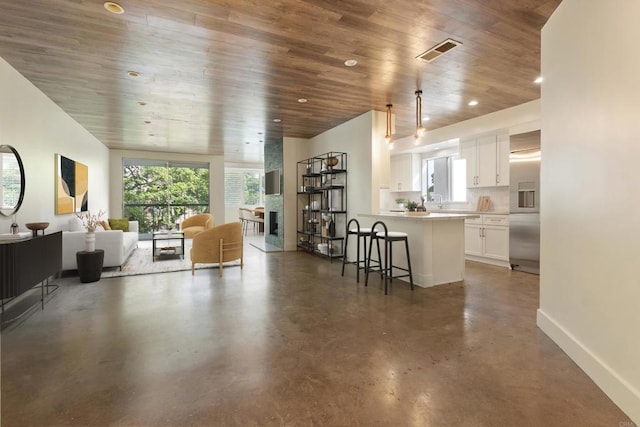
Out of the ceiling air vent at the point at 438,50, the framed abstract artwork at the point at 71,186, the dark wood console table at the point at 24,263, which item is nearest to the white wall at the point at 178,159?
the framed abstract artwork at the point at 71,186

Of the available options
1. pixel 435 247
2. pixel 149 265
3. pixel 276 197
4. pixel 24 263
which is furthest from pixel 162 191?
pixel 435 247

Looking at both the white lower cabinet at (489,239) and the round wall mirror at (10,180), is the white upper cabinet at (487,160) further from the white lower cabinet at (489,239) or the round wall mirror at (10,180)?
the round wall mirror at (10,180)

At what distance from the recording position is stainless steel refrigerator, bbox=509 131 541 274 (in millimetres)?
4645

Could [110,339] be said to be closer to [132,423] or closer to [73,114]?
[132,423]

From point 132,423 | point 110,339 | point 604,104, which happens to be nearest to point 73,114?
point 110,339

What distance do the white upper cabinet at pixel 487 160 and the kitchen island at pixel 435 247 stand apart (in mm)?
1806

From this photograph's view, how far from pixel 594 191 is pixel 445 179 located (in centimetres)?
504

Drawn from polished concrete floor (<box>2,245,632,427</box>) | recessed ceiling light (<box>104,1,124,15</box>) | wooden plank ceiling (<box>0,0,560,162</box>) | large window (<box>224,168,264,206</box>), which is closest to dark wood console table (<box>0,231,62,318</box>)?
polished concrete floor (<box>2,245,632,427</box>)

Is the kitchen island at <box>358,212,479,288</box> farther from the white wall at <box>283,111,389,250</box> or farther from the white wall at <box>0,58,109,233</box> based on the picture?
the white wall at <box>0,58,109,233</box>

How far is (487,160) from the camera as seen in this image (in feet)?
18.2

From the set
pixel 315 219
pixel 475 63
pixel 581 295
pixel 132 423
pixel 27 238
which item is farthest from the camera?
pixel 315 219

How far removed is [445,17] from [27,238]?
4.42m

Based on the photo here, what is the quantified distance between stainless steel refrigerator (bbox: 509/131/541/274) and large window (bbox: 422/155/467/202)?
1.29 meters

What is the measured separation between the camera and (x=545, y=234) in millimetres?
2646
